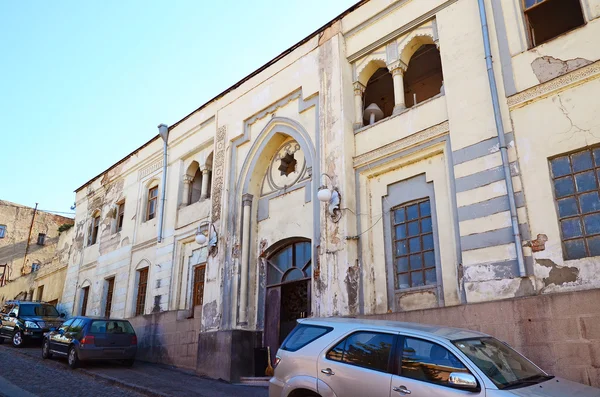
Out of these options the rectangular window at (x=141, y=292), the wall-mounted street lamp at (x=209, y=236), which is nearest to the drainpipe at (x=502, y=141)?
the wall-mounted street lamp at (x=209, y=236)

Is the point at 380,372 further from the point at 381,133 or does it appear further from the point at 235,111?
the point at 235,111

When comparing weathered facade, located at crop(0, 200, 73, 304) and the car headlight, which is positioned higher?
weathered facade, located at crop(0, 200, 73, 304)

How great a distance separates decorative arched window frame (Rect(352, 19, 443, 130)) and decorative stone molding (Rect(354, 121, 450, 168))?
911mm

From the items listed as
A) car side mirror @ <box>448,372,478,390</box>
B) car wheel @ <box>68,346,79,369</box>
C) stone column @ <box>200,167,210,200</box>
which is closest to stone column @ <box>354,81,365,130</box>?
stone column @ <box>200,167,210,200</box>

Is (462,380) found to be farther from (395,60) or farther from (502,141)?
(395,60)

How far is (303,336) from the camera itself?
20.1 ft

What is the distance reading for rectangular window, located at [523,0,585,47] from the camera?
9188 mm

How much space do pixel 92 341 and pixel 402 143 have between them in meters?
9.42

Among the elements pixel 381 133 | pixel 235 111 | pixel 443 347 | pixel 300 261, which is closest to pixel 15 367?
pixel 300 261

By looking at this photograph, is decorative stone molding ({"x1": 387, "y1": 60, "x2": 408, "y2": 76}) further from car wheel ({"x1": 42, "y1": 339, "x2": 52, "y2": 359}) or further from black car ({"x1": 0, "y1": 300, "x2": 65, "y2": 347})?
black car ({"x1": 0, "y1": 300, "x2": 65, "y2": 347})

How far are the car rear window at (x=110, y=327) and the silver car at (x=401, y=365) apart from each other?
8.81 meters

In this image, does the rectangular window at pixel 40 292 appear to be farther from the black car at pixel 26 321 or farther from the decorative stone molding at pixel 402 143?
the decorative stone molding at pixel 402 143

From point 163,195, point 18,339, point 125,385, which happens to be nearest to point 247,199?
point 163,195

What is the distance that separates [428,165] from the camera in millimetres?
10039
